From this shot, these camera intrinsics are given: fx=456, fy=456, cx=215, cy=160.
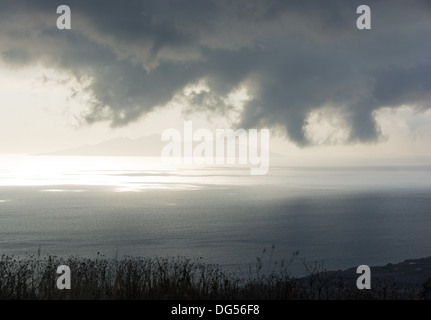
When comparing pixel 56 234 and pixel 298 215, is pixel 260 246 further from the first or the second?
pixel 298 215

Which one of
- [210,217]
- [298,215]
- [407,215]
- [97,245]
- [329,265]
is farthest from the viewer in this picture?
[407,215]

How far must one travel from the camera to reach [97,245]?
9450 cm

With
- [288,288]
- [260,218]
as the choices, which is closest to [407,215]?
[260,218]

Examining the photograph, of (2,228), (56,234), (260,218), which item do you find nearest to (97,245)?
(56,234)

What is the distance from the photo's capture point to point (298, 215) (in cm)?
15800

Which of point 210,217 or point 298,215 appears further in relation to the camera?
point 298,215

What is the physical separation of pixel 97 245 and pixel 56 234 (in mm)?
16757

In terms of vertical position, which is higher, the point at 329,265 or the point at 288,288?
the point at 288,288

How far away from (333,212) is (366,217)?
494 inches

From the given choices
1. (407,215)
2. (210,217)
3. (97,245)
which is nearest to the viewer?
(97,245)

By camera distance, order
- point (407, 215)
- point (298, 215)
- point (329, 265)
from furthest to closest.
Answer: point (407, 215), point (298, 215), point (329, 265)
